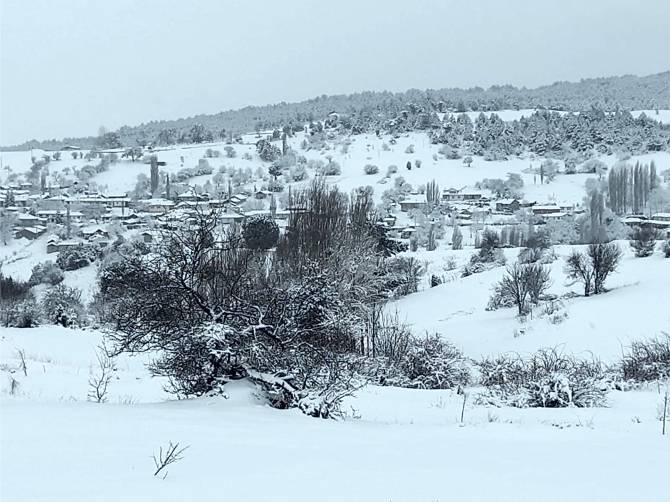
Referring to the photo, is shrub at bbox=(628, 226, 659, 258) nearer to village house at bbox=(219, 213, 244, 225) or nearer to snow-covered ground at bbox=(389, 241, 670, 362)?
snow-covered ground at bbox=(389, 241, 670, 362)

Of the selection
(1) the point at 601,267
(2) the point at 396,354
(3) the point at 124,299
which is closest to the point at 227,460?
(3) the point at 124,299

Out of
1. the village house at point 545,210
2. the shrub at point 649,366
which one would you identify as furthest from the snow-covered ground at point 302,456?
the village house at point 545,210

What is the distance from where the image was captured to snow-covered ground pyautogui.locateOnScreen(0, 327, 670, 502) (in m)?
3.44

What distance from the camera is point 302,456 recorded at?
14.5 feet

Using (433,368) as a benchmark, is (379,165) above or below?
above

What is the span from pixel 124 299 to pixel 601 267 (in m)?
22.1

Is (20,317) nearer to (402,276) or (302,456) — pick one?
(402,276)

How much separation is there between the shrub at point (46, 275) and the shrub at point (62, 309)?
1271cm

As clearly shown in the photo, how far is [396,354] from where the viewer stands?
47.5 feet

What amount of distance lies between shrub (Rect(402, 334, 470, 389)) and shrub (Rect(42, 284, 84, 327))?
56.2 ft

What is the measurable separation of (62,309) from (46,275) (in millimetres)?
20723

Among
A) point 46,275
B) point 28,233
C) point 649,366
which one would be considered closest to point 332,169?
point 28,233

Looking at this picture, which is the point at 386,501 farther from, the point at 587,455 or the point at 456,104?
the point at 456,104

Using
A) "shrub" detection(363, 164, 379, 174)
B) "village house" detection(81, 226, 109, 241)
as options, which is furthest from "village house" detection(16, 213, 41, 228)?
"shrub" detection(363, 164, 379, 174)
